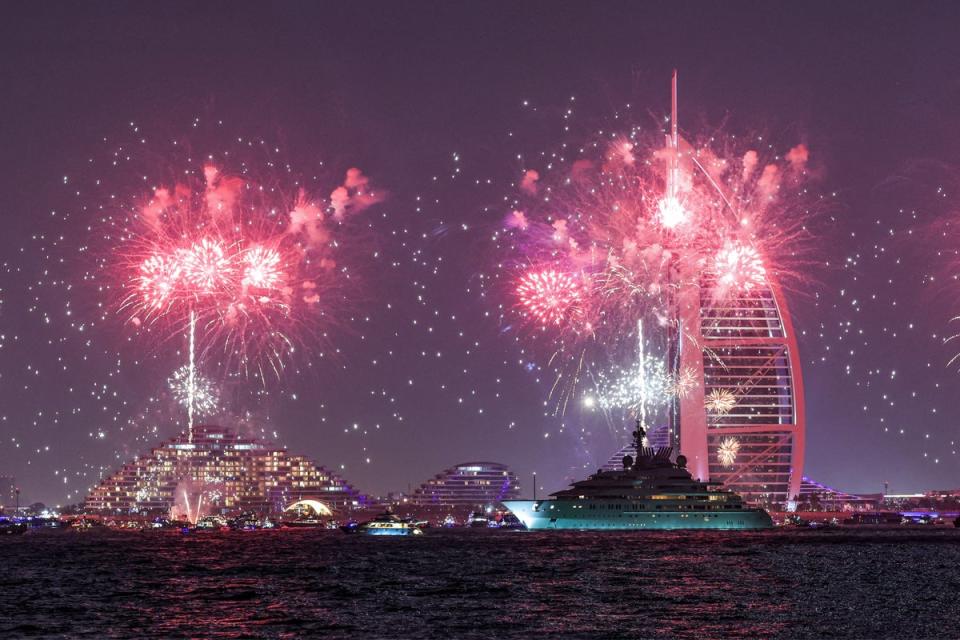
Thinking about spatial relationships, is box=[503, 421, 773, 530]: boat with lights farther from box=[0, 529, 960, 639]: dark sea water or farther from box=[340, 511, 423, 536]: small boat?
box=[0, 529, 960, 639]: dark sea water

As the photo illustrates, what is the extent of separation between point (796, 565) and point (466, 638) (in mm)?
49290

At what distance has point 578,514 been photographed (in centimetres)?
17412

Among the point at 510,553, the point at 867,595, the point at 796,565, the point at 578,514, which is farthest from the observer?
the point at 578,514

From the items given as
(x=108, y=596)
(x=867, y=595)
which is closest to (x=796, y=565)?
(x=867, y=595)

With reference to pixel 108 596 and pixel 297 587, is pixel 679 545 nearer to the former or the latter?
pixel 297 587

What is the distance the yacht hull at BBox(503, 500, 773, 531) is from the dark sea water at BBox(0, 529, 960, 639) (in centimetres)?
6011

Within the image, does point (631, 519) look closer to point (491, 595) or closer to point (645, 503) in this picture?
point (645, 503)

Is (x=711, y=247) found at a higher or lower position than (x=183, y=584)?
higher

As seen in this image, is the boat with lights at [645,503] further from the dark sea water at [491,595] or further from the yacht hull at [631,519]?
the dark sea water at [491,595]

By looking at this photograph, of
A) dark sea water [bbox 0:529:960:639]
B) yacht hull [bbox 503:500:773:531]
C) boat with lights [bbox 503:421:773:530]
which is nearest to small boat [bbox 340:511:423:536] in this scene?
yacht hull [bbox 503:500:773:531]

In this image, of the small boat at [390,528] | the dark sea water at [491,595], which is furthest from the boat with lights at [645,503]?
the dark sea water at [491,595]

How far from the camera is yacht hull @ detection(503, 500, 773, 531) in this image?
171250mm

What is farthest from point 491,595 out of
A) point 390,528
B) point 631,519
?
point 390,528

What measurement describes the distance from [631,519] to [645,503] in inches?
115
